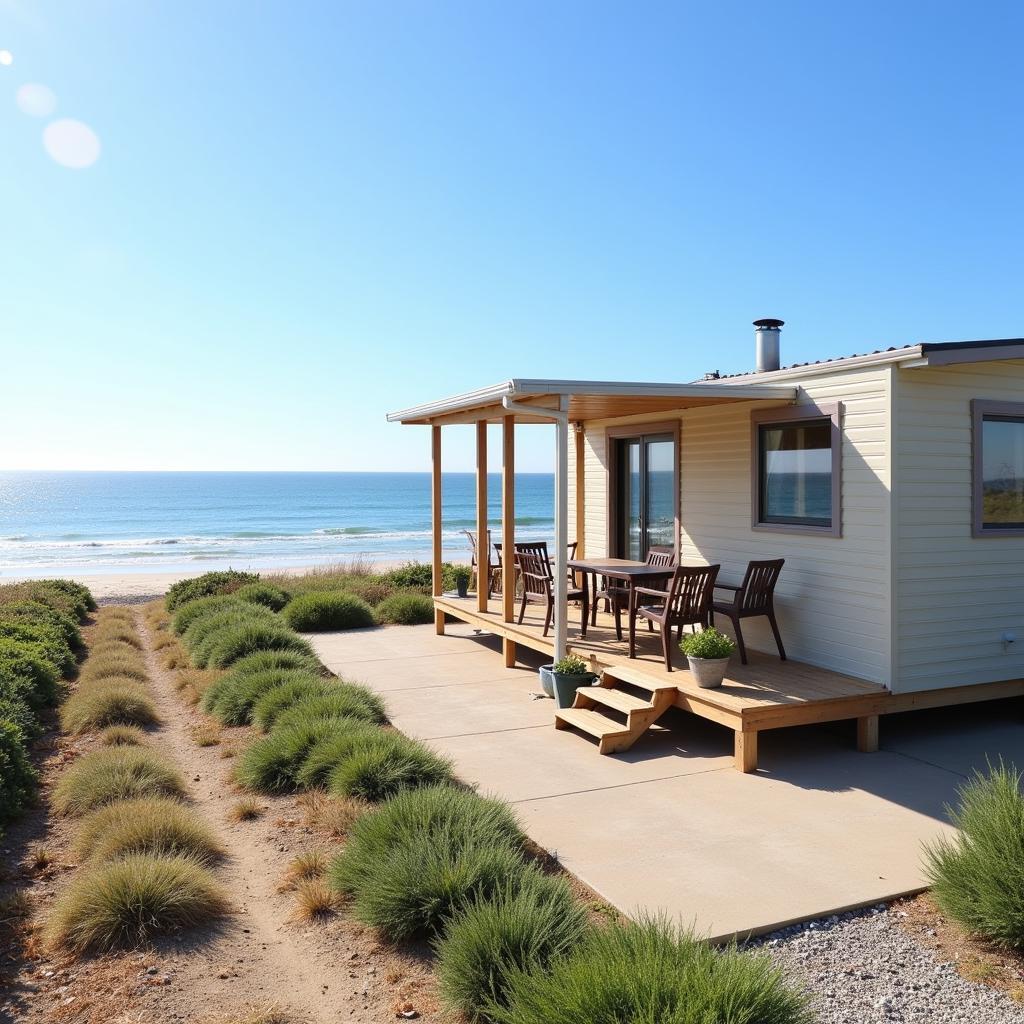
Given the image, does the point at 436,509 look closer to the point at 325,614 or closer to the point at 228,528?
the point at 325,614

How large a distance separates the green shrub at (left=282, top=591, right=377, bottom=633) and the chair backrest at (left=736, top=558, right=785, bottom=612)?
653 cm

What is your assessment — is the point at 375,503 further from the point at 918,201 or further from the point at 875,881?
the point at 875,881

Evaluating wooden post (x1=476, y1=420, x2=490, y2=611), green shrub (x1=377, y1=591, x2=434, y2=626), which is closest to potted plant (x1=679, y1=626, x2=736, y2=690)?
wooden post (x1=476, y1=420, x2=490, y2=611)

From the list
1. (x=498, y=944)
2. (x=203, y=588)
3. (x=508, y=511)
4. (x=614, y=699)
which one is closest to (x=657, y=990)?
(x=498, y=944)

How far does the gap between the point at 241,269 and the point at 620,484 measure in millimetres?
11137

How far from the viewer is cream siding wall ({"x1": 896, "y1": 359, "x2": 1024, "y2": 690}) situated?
5910mm

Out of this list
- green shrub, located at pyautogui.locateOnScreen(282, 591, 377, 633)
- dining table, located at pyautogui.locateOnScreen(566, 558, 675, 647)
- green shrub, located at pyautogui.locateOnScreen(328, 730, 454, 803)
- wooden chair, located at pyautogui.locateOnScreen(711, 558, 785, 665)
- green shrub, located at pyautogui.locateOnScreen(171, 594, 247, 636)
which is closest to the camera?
green shrub, located at pyautogui.locateOnScreen(328, 730, 454, 803)

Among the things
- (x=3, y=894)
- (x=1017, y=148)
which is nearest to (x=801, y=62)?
(x=1017, y=148)

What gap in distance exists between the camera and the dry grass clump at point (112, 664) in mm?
8391

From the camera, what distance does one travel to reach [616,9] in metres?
9.85

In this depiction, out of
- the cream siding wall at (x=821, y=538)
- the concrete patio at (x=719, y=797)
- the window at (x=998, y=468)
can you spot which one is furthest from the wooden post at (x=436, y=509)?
the window at (x=998, y=468)

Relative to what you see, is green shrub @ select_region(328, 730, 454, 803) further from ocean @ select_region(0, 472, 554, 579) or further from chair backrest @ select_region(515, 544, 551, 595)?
ocean @ select_region(0, 472, 554, 579)

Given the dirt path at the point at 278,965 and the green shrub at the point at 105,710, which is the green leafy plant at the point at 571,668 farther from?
the green shrub at the point at 105,710

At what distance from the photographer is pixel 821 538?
651 cm
